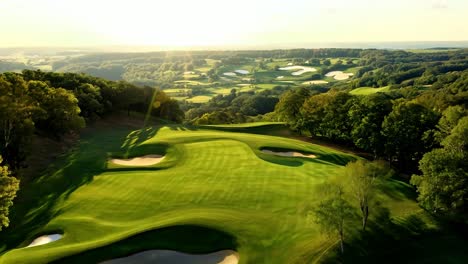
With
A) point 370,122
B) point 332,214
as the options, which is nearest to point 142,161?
point 332,214

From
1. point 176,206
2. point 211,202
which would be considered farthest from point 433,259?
point 176,206

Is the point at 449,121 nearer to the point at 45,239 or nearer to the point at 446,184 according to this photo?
the point at 446,184

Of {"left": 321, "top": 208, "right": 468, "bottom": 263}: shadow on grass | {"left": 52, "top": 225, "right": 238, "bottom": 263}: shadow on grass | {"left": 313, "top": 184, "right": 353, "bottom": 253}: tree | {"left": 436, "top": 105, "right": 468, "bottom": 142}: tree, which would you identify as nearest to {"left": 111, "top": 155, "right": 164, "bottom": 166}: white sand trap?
{"left": 52, "top": 225, "right": 238, "bottom": 263}: shadow on grass

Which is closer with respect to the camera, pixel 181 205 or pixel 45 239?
pixel 45 239

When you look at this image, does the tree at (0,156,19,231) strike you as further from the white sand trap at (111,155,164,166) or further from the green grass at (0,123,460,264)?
the white sand trap at (111,155,164,166)

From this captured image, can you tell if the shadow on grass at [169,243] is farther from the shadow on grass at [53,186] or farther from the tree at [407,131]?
the tree at [407,131]

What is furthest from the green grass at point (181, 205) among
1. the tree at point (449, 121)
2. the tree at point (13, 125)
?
the tree at point (449, 121)
